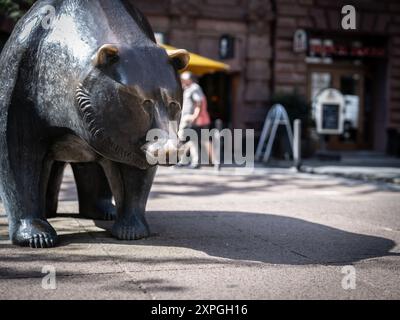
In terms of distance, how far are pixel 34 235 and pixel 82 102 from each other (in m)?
0.98

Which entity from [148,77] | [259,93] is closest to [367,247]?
[148,77]

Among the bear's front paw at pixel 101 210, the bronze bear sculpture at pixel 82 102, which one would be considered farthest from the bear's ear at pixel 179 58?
the bear's front paw at pixel 101 210

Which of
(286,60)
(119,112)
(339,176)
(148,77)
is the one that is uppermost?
(286,60)

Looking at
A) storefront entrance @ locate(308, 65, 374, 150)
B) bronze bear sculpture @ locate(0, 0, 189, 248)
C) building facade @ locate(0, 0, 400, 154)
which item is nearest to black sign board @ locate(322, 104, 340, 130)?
building facade @ locate(0, 0, 400, 154)

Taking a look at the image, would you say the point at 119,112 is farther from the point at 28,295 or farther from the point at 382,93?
the point at 382,93

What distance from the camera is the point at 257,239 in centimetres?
424

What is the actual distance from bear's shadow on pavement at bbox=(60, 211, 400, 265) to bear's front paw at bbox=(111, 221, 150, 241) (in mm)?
53

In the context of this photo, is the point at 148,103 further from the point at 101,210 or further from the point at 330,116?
the point at 330,116

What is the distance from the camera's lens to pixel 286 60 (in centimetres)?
1540

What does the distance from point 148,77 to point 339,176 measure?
7776 mm

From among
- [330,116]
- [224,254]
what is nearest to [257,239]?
[224,254]

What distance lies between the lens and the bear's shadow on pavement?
3.67 m

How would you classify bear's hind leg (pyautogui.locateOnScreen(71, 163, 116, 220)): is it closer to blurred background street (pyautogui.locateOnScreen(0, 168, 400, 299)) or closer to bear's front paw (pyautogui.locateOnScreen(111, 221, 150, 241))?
blurred background street (pyautogui.locateOnScreen(0, 168, 400, 299))

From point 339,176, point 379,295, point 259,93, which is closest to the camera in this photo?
point 379,295
